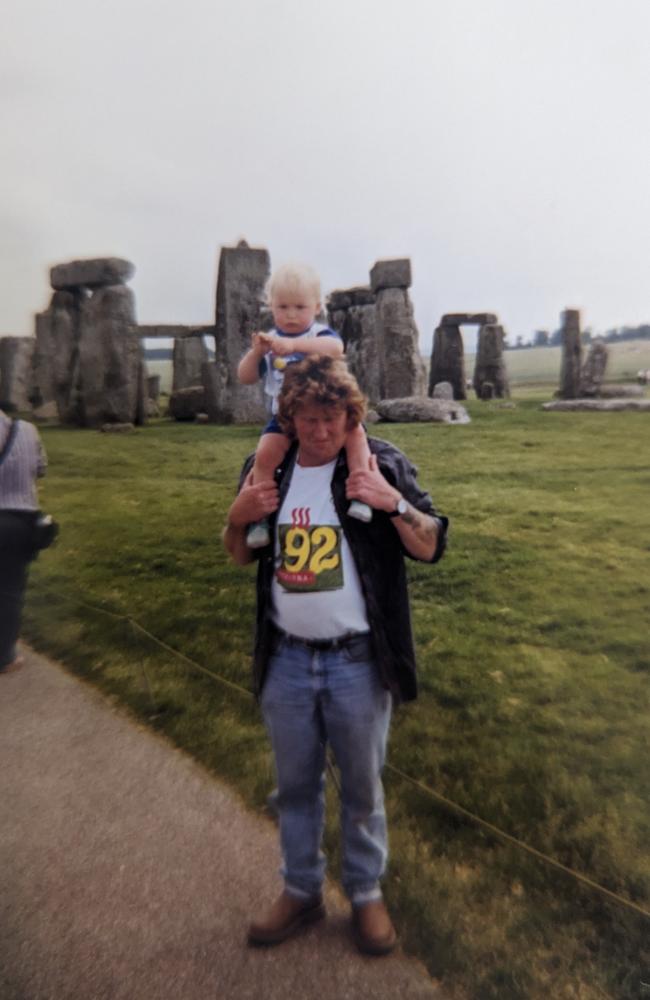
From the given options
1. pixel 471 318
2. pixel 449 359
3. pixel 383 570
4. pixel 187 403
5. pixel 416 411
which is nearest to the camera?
pixel 383 570

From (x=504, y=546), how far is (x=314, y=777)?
87cm

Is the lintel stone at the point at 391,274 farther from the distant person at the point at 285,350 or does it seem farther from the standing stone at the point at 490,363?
the standing stone at the point at 490,363

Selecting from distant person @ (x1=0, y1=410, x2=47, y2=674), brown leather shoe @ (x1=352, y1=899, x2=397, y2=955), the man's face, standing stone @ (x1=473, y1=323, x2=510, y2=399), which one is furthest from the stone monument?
standing stone @ (x1=473, y1=323, x2=510, y2=399)

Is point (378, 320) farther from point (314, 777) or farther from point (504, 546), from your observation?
point (314, 777)

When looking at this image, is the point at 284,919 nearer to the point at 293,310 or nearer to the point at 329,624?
the point at 329,624

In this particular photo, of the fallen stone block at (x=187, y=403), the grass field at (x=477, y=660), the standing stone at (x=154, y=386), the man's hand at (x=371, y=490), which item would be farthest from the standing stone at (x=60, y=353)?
the man's hand at (x=371, y=490)

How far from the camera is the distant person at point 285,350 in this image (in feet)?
5.38

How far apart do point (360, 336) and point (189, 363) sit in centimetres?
86

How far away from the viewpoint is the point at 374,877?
197 centimetres

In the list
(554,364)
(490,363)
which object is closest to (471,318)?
(490,363)

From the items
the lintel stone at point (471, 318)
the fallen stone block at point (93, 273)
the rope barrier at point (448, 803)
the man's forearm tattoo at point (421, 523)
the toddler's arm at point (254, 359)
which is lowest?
the rope barrier at point (448, 803)

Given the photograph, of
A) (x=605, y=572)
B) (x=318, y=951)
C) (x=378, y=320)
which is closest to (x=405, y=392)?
(x=378, y=320)

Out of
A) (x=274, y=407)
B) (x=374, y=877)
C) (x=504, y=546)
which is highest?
(x=274, y=407)

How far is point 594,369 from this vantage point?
11.0ft
